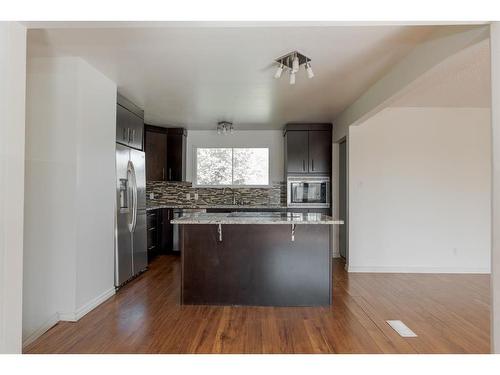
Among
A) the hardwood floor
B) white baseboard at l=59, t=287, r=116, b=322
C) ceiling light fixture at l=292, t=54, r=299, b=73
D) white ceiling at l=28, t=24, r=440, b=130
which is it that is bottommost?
the hardwood floor

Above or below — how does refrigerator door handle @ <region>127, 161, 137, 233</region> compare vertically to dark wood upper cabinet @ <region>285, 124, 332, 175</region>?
below

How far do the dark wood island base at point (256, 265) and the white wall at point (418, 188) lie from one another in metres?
1.70

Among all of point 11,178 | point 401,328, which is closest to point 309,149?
point 401,328

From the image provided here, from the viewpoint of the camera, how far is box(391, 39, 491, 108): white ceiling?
2537 mm

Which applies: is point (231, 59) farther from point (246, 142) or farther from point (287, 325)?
point (246, 142)

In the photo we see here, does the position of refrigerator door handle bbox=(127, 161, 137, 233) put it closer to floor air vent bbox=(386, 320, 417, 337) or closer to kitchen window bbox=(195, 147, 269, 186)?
kitchen window bbox=(195, 147, 269, 186)

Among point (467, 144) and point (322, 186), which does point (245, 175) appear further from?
point (467, 144)

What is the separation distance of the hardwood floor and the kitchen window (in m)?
3.05

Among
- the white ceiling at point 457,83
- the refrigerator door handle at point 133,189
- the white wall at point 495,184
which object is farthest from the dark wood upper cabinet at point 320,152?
the white wall at point 495,184

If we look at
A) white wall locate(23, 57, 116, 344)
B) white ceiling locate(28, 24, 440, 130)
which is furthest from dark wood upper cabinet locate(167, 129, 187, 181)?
white wall locate(23, 57, 116, 344)

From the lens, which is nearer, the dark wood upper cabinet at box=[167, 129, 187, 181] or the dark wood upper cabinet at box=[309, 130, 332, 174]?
the dark wood upper cabinet at box=[309, 130, 332, 174]

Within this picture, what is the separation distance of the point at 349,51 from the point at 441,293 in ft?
9.38
